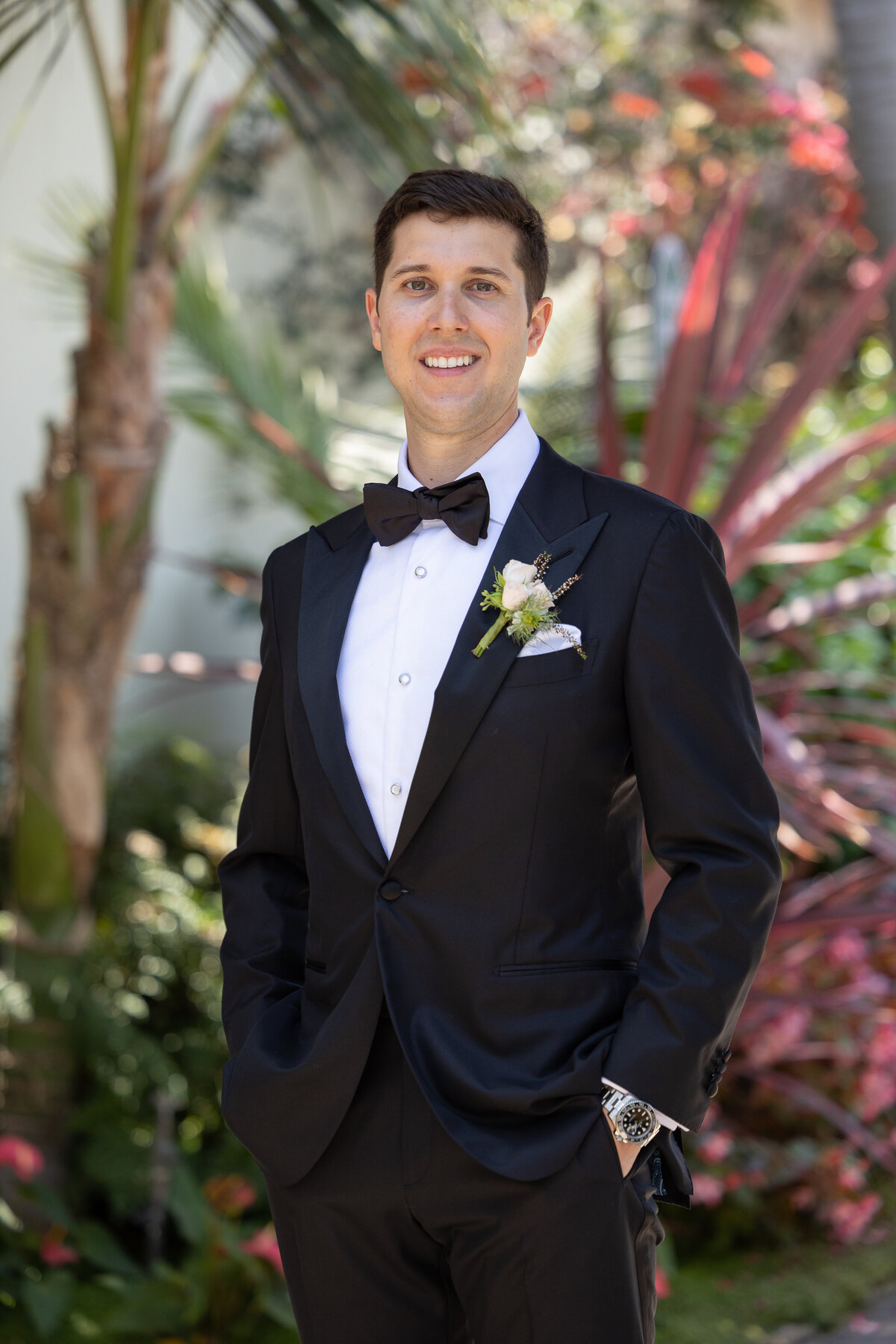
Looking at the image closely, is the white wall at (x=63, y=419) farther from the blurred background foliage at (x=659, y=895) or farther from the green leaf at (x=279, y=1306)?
the green leaf at (x=279, y=1306)

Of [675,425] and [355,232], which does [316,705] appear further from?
[355,232]

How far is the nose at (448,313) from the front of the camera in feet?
5.74

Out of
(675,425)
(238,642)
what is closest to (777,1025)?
(675,425)

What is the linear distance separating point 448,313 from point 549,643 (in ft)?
1.47

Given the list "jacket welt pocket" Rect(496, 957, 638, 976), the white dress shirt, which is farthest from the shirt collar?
"jacket welt pocket" Rect(496, 957, 638, 976)

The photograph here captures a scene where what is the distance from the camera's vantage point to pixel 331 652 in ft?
5.93

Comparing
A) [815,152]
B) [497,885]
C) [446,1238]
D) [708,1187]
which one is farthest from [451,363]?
[815,152]

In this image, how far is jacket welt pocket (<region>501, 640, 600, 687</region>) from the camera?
1660 mm

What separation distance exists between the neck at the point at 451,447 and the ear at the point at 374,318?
0.39 ft

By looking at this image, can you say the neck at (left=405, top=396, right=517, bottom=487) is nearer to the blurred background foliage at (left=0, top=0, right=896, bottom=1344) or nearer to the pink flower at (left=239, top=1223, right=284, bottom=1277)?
the blurred background foliage at (left=0, top=0, right=896, bottom=1344)

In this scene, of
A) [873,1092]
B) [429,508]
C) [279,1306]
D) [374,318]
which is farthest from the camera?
[873,1092]

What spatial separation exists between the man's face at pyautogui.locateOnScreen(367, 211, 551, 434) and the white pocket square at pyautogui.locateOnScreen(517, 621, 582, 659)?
33 centimetres

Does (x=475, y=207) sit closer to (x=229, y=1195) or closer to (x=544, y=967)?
(x=544, y=967)

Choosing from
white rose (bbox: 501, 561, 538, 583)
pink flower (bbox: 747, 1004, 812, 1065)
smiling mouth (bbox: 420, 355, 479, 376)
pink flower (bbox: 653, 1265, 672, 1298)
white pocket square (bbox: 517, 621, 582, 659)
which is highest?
smiling mouth (bbox: 420, 355, 479, 376)
